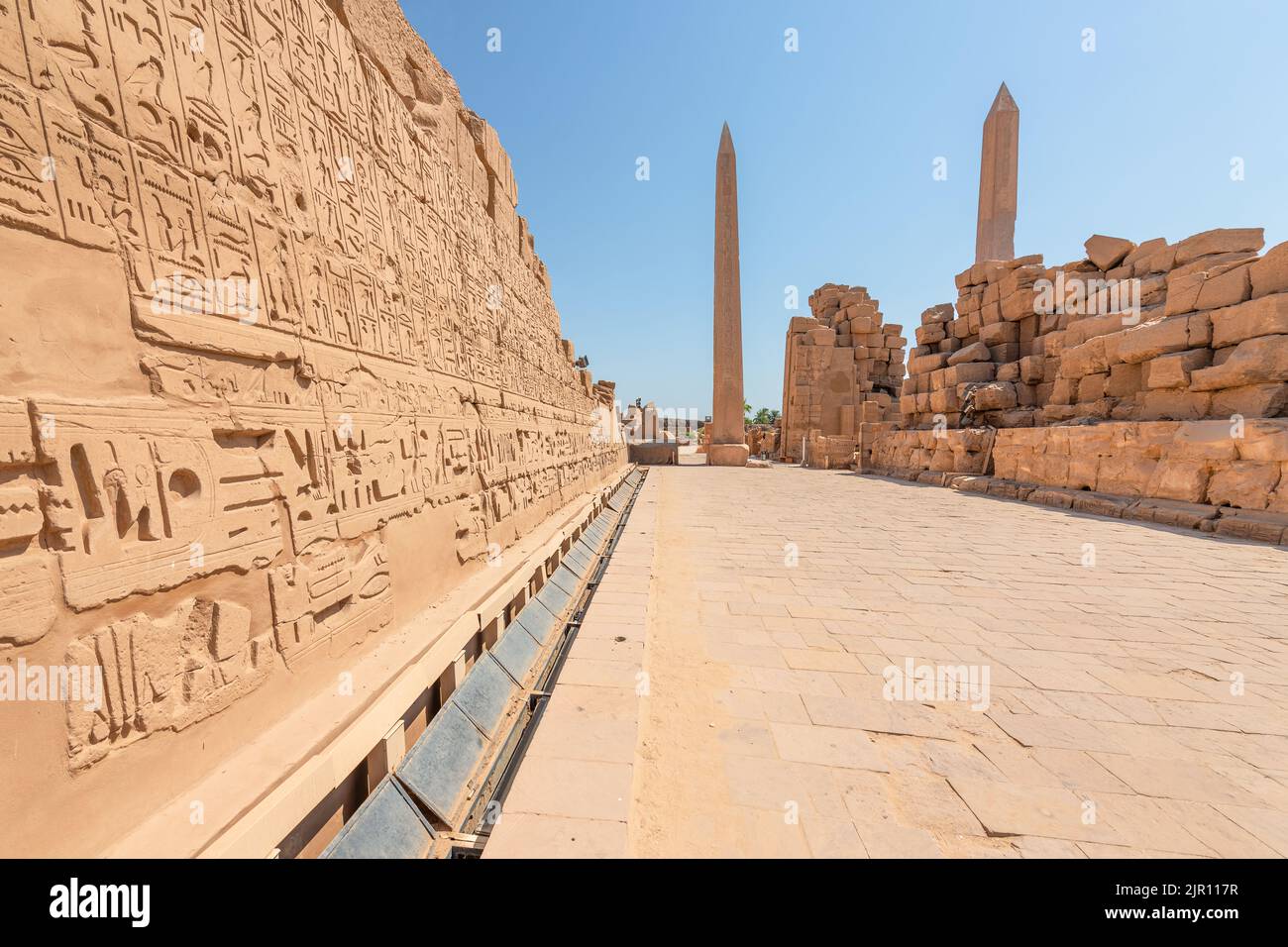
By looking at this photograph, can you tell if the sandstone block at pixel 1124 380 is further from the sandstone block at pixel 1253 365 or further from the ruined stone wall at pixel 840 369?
the ruined stone wall at pixel 840 369

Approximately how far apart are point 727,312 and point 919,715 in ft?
54.8

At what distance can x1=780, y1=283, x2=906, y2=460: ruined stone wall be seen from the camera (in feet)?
64.8

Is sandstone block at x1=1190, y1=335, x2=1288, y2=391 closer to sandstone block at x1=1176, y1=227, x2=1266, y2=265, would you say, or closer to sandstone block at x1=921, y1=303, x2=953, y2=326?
sandstone block at x1=1176, y1=227, x2=1266, y2=265

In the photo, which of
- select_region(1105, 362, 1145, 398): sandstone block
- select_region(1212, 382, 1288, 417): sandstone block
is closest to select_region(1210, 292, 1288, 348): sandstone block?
select_region(1212, 382, 1288, 417): sandstone block

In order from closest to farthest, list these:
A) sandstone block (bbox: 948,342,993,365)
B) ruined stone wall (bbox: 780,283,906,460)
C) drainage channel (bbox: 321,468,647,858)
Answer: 1. drainage channel (bbox: 321,468,647,858)
2. sandstone block (bbox: 948,342,993,365)
3. ruined stone wall (bbox: 780,283,906,460)

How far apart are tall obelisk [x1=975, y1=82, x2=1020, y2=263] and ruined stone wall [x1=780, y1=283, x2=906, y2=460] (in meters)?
4.73

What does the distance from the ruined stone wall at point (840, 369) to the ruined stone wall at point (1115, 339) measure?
4703 millimetres

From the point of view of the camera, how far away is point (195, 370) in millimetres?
1620

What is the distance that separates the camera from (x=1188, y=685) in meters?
2.56

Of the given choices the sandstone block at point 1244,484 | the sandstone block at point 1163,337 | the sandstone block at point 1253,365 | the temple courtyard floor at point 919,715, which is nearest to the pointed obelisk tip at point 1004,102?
the sandstone block at point 1163,337

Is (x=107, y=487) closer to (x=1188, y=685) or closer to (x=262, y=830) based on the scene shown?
(x=262, y=830)

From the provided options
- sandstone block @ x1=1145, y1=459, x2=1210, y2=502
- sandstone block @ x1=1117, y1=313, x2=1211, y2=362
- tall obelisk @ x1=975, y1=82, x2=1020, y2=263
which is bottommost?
sandstone block @ x1=1145, y1=459, x2=1210, y2=502

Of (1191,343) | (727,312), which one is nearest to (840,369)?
(727,312)

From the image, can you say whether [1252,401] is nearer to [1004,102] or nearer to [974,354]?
[974,354]
